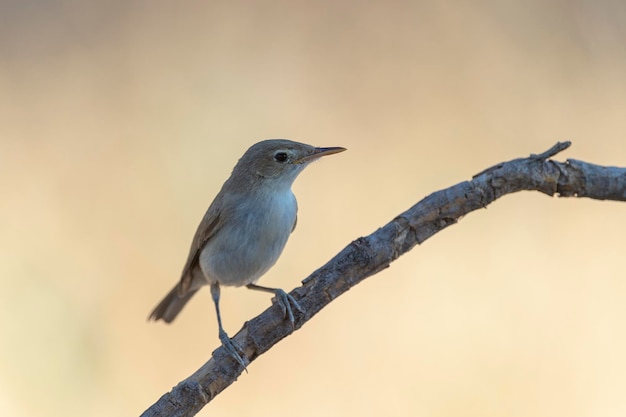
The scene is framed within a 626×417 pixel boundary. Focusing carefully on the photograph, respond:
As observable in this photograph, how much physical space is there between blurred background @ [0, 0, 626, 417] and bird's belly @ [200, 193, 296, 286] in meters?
1.42

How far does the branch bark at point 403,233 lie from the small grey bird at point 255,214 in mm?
638

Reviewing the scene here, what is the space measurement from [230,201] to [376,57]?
2.55 metres

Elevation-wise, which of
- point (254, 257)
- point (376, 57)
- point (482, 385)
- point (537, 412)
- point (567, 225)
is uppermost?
point (376, 57)

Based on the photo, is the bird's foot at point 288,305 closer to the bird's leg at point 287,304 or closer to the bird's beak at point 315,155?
the bird's leg at point 287,304

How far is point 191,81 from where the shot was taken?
5.36m

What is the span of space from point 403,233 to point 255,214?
34.1 inches

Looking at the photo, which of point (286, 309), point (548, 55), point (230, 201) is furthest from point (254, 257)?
point (548, 55)

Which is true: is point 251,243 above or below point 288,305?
above

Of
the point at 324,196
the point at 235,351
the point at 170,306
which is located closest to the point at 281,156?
the point at 235,351

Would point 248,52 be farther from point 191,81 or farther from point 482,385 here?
point 482,385

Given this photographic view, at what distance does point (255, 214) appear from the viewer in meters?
3.27

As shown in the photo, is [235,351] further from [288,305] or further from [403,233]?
[403,233]

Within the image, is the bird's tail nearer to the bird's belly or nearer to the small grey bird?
the small grey bird

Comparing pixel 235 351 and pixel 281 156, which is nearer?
pixel 235 351
